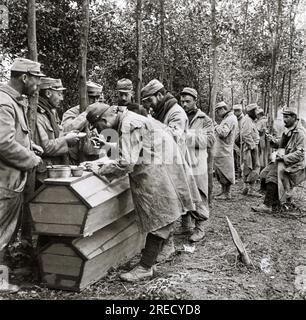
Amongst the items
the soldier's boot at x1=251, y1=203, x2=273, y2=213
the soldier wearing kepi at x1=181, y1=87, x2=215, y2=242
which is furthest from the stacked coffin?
the soldier's boot at x1=251, y1=203, x2=273, y2=213

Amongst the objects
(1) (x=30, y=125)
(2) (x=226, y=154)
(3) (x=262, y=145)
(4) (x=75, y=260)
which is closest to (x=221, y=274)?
(4) (x=75, y=260)

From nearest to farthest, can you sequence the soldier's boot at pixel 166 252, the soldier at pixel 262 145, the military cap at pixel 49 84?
the military cap at pixel 49 84 → the soldier's boot at pixel 166 252 → the soldier at pixel 262 145

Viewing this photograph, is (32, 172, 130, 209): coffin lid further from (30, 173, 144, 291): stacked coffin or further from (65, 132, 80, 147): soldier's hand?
(65, 132, 80, 147): soldier's hand

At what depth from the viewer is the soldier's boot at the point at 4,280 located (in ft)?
14.1

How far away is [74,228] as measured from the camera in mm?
4133

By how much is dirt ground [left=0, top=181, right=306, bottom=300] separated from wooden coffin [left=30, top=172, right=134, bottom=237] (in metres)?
0.64

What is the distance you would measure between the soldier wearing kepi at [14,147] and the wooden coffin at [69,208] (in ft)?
0.74

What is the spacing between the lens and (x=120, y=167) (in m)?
4.51

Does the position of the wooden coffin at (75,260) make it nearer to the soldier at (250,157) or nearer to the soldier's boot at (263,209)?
the soldier's boot at (263,209)

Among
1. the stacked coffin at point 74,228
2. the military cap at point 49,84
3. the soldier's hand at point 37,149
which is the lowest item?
the stacked coffin at point 74,228

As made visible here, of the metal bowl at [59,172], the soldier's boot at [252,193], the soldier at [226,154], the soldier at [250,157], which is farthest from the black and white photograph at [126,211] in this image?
the soldier at [250,157]

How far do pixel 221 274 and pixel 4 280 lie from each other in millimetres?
2331
